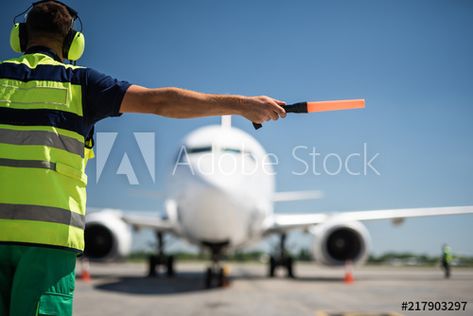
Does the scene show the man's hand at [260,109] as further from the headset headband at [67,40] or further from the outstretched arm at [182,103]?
the headset headband at [67,40]

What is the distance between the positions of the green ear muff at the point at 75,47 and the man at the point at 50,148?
10cm

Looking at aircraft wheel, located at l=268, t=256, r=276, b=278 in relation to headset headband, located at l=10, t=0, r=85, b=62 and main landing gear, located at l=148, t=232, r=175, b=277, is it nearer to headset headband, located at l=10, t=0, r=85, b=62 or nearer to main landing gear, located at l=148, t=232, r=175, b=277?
main landing gear, located at l=148, t=232, r=175, b=277

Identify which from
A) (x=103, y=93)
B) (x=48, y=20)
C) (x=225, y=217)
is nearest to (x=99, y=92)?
(x=103, y=93)

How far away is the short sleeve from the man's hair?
0.87 feet

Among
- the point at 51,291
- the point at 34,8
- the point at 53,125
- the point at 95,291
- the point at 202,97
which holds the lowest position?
the point at 95,291

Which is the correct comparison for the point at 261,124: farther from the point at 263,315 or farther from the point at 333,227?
the point at 333,227

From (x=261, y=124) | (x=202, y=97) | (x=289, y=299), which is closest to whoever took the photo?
(x=202, y=97)

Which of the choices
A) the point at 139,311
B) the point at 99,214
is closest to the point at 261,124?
the point at 139,311

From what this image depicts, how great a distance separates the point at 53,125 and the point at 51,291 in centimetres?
57

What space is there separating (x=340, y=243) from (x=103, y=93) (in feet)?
37.9

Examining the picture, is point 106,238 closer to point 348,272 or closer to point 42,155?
point 348,272

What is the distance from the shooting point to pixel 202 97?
62.2 inches

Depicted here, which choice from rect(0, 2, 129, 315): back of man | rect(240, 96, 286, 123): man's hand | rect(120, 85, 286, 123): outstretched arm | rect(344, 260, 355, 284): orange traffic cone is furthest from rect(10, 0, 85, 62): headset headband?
rect(344, 260, 355, 284): orange traffic cone

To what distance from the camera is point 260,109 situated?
5.36ft
